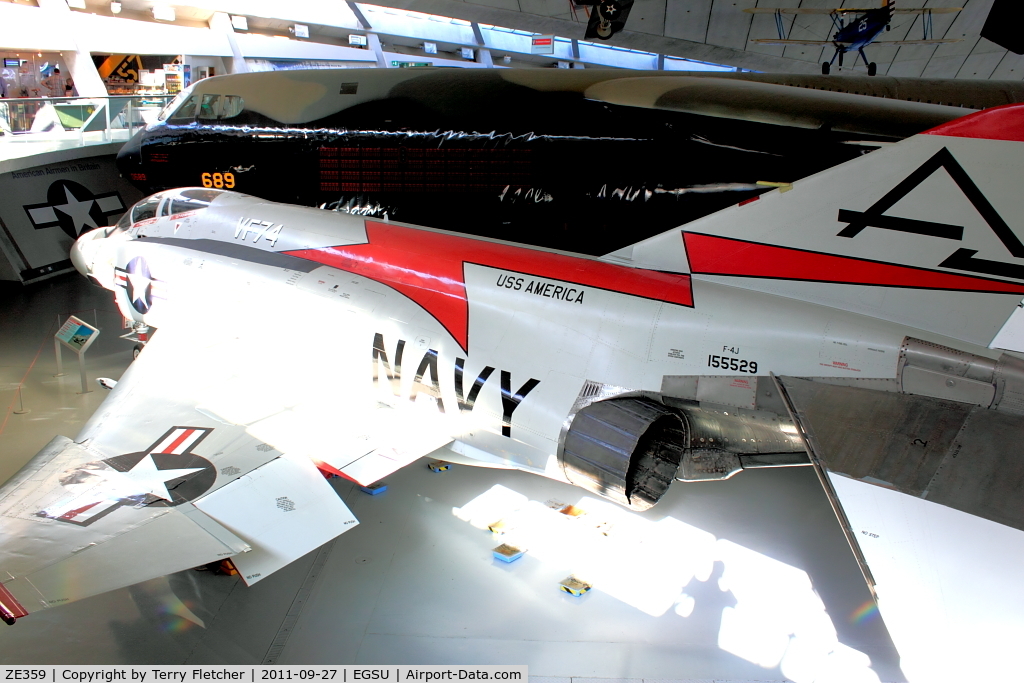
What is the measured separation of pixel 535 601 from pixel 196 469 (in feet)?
7.69

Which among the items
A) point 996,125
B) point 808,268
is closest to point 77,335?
point 808,268

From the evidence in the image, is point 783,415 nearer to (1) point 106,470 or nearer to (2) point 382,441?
(2) point 382,441

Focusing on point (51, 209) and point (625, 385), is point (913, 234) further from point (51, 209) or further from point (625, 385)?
point (51, 209)

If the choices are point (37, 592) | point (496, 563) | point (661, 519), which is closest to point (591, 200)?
point (661, 519)

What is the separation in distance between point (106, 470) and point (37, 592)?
1.16 metres

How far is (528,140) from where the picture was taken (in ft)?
22.2

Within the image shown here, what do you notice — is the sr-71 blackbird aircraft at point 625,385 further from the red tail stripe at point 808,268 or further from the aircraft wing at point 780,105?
the aircraft wing at point 780,105

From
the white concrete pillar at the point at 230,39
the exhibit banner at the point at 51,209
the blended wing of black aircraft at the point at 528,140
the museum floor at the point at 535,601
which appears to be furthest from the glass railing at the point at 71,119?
the white concrete pillar at the point at 230,39

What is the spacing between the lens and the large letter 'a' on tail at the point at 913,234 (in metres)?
3.23

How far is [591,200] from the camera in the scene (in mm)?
6633

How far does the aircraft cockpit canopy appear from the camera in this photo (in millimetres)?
6457

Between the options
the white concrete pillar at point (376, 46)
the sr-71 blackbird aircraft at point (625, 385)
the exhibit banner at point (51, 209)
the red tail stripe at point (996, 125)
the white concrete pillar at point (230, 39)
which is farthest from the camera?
the white concrete pillar at point (376, 46)

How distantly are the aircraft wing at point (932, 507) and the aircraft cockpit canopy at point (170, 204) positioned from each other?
574 centimetres

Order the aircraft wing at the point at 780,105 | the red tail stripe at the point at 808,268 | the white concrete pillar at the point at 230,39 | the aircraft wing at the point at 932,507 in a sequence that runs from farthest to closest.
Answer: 1. the white concrete pillar at the point at 230,39
2. the aircraft wing at the point at 780,105
3. the red tail stripe at the point at 808,268
4. the aircraft wing at the point at 932,507
